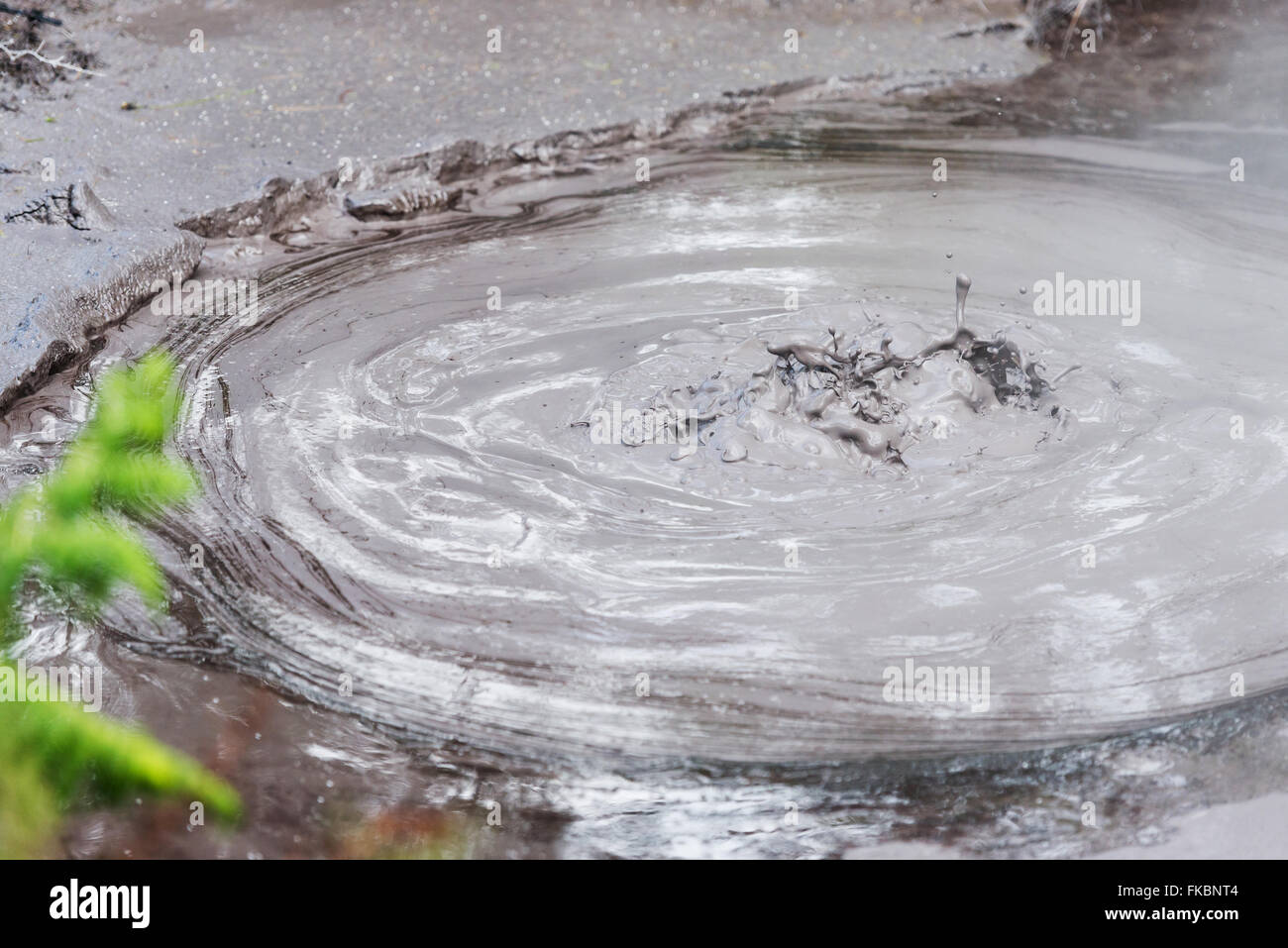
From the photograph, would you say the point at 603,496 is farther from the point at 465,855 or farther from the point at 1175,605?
the point at 1175,605

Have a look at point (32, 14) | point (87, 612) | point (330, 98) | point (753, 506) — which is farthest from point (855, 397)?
point (32, 14)

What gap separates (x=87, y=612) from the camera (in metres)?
2.40

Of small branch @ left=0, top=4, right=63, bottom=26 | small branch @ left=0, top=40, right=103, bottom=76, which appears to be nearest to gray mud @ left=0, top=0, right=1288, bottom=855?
small branch @ left=0, top=40, right=103, bottom=76

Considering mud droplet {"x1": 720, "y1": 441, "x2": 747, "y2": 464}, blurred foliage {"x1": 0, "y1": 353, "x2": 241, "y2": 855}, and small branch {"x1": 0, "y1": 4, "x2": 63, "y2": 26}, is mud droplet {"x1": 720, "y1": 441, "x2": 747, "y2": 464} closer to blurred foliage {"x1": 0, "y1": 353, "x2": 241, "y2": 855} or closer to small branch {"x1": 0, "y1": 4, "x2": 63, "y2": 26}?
blurred foliage {"x1": 0, "y1": 353, "x2": 241, "y2": 855}

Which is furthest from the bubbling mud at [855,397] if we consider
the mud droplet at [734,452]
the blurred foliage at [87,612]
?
the blurred foliage at [87,612]

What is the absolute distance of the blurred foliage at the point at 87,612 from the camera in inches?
59.1

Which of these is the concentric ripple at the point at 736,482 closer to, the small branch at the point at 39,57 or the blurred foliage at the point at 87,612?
the blurred foliage at the point at 87,612

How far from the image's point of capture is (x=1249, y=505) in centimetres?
278

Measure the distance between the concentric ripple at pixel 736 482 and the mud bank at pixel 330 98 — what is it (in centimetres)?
35

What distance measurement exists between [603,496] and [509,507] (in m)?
0.23

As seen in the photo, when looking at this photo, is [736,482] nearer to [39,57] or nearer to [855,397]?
[855,397]

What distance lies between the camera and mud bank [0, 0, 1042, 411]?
363 cm

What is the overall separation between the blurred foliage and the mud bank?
140 cm

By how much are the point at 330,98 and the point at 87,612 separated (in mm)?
2896
